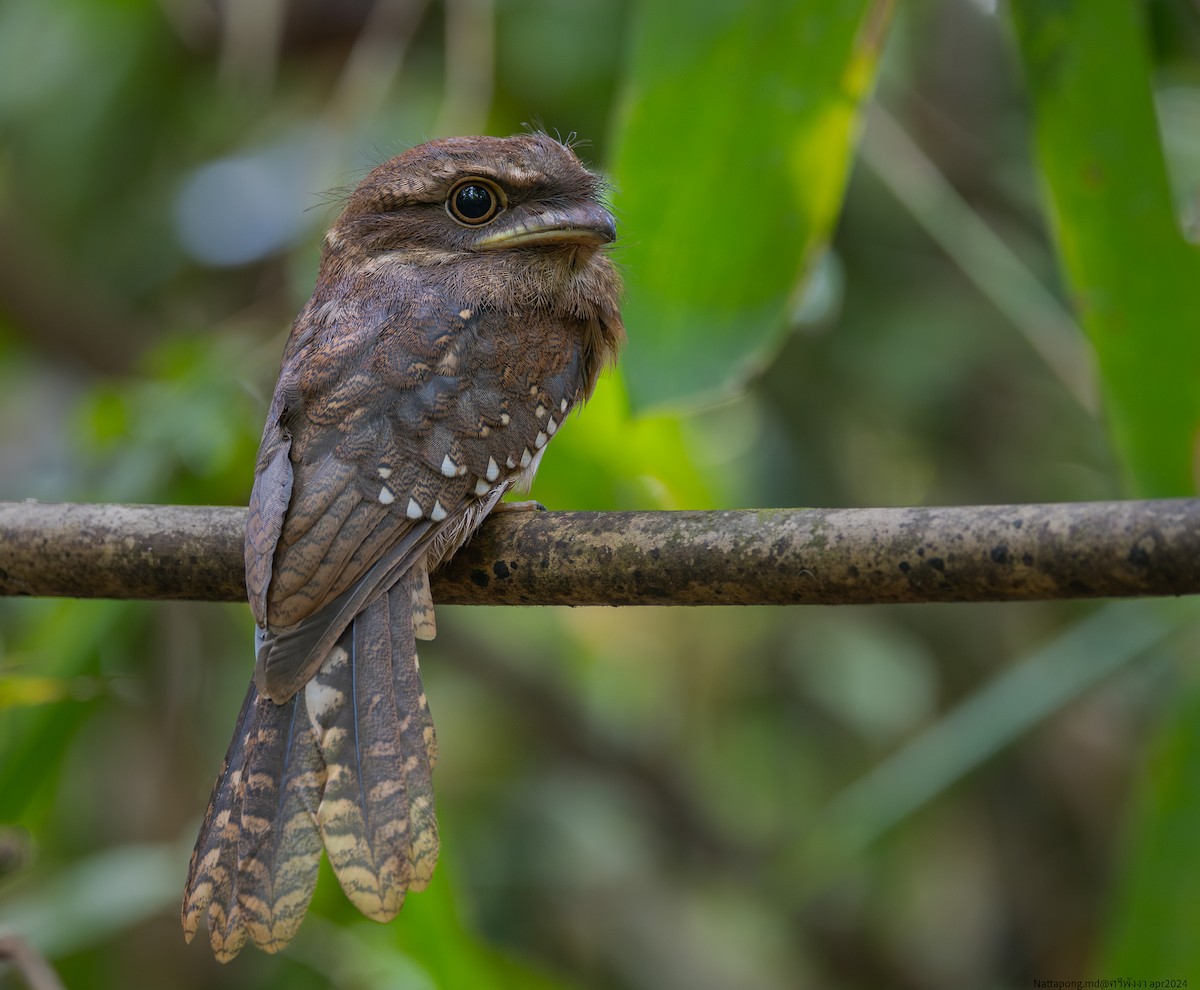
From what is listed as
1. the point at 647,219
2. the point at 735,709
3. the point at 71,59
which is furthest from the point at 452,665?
the point at 71,59

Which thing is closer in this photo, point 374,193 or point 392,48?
point 374,193

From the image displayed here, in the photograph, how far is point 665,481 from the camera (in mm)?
2879

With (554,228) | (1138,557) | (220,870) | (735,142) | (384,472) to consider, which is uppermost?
(735,142)

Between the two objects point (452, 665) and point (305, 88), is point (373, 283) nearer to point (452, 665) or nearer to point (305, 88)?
point (452, 665)

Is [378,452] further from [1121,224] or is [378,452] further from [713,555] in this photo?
[1121,224]

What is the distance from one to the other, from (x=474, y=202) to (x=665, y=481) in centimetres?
81

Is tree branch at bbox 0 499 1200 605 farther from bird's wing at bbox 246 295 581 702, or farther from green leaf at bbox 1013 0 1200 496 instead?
green leaf at bbox 1013 0 1200 496

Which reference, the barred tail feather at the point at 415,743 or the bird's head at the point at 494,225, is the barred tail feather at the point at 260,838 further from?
the bird's head at the point at 494,225

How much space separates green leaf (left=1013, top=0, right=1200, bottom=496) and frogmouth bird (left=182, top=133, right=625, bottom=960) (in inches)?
32.9

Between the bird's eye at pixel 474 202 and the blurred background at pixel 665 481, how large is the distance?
238 mm

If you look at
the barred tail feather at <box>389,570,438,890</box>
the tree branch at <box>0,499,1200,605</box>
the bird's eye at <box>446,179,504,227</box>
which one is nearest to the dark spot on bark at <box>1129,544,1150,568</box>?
the tree branch at <box>0,499,1200,605</box>

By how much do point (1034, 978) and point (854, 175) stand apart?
8.66 ft

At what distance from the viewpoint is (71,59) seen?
15.3 feet

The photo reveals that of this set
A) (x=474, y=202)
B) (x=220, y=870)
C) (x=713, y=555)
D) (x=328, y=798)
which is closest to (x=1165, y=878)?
(x=713, y=555)
